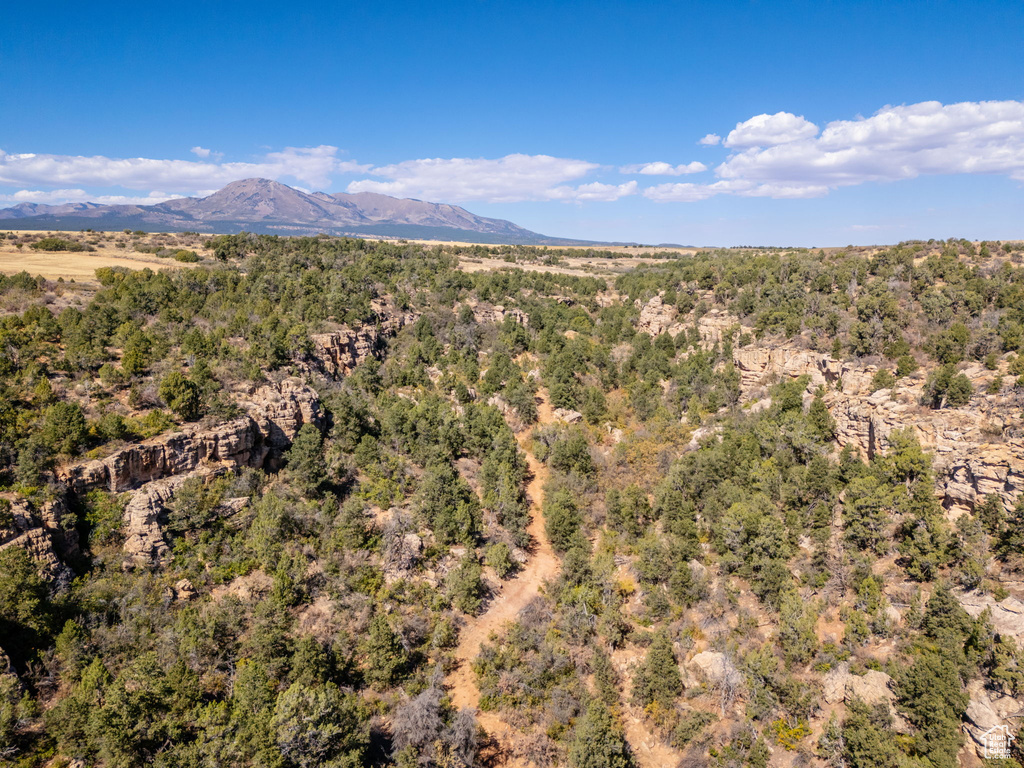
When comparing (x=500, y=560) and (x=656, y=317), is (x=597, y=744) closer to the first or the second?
A: (x=500, y=560)

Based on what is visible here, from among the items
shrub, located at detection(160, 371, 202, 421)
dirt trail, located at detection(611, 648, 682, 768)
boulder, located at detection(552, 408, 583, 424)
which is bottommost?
dirt trail, located at detection(611, 648, 682, 768)

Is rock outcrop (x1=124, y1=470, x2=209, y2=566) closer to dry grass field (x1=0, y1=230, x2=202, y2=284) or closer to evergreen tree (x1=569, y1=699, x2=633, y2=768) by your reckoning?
evergreen tree (x1=569, y1=699, x2=633, y2=768)

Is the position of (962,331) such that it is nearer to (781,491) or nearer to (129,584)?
(781,491)

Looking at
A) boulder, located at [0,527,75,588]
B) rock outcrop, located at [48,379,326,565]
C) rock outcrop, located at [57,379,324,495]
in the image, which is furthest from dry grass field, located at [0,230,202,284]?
boulder, located at [0,527,75,588]

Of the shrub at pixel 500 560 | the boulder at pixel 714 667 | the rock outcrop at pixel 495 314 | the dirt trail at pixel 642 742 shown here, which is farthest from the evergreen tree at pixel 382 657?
the rock outcrop at pixel 495 314

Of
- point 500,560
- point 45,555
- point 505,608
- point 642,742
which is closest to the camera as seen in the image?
point 45,555

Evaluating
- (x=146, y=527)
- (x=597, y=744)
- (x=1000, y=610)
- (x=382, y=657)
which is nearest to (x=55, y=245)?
(x=146, y=527)

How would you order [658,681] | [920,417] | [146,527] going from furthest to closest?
[920,417] → [146,527] → [658,681]

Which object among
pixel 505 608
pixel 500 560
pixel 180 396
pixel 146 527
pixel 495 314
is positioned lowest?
pixel 505 608
